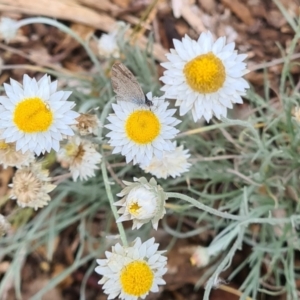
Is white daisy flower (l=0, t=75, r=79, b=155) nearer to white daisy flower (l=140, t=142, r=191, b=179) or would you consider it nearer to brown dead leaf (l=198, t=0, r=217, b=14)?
white daisy flower (l=140, t=142, r=191, b=179)

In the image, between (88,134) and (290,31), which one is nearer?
(88,134)

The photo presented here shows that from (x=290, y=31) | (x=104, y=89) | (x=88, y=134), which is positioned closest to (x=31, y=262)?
(x=104, y=89)

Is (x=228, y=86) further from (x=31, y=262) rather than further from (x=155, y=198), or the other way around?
(x=31, y=262)

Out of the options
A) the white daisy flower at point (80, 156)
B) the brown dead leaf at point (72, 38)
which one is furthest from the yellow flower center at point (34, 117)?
the brown dead leaf at point (72, 38)

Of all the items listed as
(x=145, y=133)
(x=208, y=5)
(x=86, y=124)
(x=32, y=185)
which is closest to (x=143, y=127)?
(x=145, y=133)

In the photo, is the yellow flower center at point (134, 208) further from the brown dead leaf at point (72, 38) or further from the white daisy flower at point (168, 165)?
the brown dead leaf at point (72, 38)

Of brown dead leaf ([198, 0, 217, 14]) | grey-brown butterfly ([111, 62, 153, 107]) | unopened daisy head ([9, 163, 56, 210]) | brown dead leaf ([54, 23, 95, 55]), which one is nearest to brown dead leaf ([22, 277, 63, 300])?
unopened daisy head ([9, 163, 56, 210])
